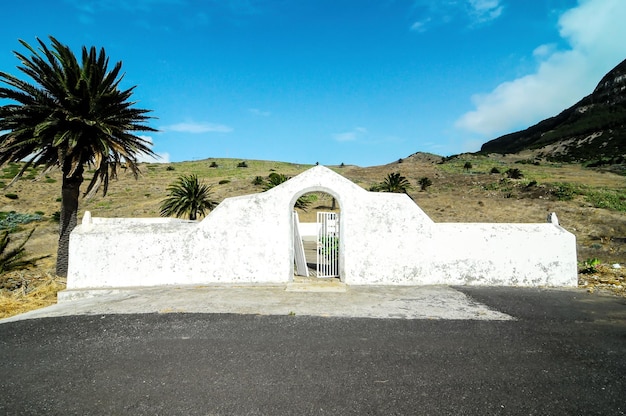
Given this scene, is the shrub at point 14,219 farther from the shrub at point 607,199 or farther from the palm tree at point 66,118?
the shrub at point 607,199

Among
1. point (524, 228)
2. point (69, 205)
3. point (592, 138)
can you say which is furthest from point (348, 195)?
point (592, 138)

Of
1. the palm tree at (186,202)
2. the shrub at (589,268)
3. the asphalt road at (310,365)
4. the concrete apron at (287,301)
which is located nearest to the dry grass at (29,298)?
the concrete apron at (287,301)

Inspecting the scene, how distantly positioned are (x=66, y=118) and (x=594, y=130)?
95.3 meters

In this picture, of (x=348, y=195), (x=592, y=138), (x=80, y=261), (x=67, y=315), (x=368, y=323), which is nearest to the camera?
(x=368, y=323)

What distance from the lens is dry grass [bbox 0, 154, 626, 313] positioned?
2458 cm

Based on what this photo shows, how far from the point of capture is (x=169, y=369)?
469cm

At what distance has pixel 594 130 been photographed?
76.4m

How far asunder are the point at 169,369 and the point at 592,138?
302 feet

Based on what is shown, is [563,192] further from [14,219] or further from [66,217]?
[14,219]

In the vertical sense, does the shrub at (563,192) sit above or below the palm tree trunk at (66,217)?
above

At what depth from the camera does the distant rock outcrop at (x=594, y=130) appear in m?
64.7

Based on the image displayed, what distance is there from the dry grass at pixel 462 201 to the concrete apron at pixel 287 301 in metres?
2.92

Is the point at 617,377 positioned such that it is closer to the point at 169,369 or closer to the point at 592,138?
the point at 169,369

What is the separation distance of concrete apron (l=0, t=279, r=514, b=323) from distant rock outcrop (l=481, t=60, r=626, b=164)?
64514 millimetres
